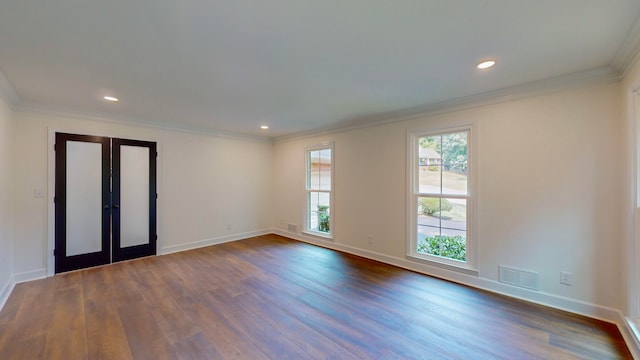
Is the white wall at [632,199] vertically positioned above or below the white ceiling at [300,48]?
below

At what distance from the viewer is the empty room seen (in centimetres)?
188

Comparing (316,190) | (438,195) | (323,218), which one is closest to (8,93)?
(316,190)

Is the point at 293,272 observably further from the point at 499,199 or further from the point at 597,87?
the point at 597,87

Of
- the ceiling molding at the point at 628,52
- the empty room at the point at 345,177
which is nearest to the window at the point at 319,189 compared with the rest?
the empty room at the point at 345,177

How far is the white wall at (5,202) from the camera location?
2.94 meters

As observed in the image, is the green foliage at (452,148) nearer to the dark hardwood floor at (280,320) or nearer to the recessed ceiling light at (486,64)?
the recessed ceiling light at (486,64)

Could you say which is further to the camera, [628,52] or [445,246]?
[445,246]

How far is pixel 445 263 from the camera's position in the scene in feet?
11.8

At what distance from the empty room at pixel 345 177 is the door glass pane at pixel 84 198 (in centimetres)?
3

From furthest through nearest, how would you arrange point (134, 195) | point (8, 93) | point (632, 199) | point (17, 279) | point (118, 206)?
1. point (134, 195)
2. point (118, 206)
3. point (17, 279)
4. point (8, 93)
5. point (632, 199)

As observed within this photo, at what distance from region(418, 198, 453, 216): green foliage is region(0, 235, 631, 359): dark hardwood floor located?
943 mm

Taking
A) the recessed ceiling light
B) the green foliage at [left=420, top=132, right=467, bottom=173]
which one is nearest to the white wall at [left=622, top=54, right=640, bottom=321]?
the recessed ceiling light

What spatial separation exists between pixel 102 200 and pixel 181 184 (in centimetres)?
122

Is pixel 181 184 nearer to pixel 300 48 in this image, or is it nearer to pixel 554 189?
pixel 300 48
